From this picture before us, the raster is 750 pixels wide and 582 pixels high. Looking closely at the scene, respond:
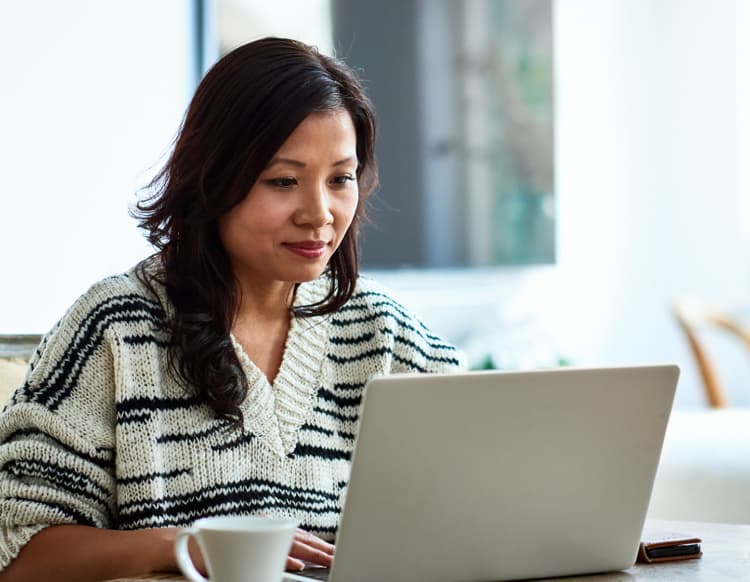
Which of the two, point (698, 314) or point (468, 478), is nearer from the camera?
point (468, 478)

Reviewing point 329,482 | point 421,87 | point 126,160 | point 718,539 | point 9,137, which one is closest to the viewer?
point 718,539

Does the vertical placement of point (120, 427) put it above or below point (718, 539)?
above

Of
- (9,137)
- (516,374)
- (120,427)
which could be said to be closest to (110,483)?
(120,427)

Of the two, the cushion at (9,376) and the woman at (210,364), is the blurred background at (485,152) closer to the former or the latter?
the woman at (210,364)

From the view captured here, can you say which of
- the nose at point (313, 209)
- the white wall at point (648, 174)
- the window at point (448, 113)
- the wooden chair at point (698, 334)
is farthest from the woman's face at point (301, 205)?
the white wall at point (648, 174)

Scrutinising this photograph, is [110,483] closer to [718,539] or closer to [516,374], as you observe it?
[516,374]

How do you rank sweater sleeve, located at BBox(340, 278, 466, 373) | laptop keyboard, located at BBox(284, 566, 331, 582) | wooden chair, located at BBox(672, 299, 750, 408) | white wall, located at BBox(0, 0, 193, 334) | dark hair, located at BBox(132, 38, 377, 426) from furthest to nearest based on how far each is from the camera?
wooden chair, located at BBox(672, 299, 750, 408)
white wall, located at BBox(0, 0, 193, 334)
sweater sleeve, located at BBox(340, 278, 466, 373)
dark hair, located at BBox(132, 38, 377, 426)
laptop keyboard, located at BBox(284, 566, 331, 582)

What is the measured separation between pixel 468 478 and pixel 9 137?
1.51 metres

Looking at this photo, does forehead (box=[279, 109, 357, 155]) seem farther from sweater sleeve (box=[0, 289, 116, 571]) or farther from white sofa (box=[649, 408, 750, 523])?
white sofa (box=[649, 408, 750, 523])

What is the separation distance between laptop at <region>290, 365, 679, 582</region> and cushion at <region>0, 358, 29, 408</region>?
0.61m

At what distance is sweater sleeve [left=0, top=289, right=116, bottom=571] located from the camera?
1.32m

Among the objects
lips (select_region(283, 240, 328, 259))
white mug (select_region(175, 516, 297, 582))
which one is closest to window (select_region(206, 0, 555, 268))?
lips (select_region(283, 240, 328, 259))

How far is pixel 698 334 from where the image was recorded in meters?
4.30

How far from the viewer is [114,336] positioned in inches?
56.1
